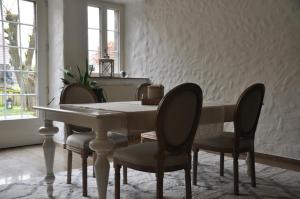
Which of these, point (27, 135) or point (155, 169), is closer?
point (155, 169)

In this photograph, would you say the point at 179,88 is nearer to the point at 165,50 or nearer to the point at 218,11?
the point at 218,11

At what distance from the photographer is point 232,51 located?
13.3ft

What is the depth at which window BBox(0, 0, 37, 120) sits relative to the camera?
425 cm

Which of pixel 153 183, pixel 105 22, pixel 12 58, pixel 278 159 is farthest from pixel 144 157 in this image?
pixel 105 22

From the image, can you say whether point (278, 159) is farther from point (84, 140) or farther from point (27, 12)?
point (27, 12)

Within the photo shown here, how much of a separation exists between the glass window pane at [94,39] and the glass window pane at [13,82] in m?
1.13

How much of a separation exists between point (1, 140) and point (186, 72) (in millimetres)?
2565

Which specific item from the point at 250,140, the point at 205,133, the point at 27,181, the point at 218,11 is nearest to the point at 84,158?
the point at 27,181

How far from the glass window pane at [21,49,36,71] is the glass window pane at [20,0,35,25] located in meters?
0.38

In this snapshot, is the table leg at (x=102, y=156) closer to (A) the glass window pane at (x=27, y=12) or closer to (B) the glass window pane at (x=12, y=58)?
(B) the glass window pane at (x=12, y=58)

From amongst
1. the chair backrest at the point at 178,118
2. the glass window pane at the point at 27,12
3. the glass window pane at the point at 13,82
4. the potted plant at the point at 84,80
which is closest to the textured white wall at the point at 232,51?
the potted plant at the point at 84,80

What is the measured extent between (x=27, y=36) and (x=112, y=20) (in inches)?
55.5

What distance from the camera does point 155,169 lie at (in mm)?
1967

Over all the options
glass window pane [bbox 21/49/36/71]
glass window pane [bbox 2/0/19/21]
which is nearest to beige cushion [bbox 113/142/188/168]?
glass window pane [bbox 21/49/36/71]
